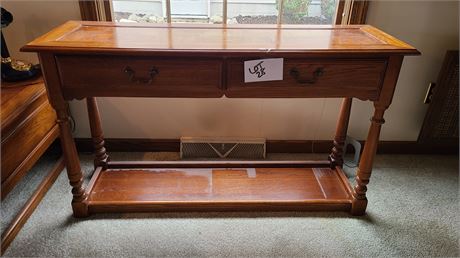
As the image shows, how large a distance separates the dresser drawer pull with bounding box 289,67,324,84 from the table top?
70mm

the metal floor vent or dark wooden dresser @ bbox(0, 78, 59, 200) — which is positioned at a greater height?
dark wooden dresser @ bbox(0, 78, 59, 200)

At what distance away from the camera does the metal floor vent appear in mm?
1835

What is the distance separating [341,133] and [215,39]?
850mm

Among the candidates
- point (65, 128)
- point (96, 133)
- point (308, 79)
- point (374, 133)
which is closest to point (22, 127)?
point (65, 128)

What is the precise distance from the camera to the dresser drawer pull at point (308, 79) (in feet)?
3.67

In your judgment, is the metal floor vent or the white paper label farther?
the metal floor vent

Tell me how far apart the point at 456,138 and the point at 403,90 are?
1.44 feet

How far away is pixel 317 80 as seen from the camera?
1.14m

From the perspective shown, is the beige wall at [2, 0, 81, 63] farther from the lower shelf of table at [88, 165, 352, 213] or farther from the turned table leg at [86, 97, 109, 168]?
the lower shelf of table at [88, 165, 352, 213]

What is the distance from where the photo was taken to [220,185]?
5.17ft

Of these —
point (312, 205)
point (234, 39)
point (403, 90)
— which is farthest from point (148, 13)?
point (403, 90)

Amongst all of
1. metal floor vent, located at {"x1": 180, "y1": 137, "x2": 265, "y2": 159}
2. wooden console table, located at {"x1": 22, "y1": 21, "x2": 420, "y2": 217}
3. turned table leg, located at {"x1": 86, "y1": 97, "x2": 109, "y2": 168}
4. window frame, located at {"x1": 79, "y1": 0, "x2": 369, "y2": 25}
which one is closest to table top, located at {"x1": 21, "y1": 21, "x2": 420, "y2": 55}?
wooden console table, located at {"x1": 22, "y1": 21, "x2": 420, "y2": 217}

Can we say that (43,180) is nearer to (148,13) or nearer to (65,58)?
(65,58)

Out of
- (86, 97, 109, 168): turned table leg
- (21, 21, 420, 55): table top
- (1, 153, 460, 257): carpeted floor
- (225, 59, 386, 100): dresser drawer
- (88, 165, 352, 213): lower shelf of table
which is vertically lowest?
(1, 153, 460, 257): carpeted floor
